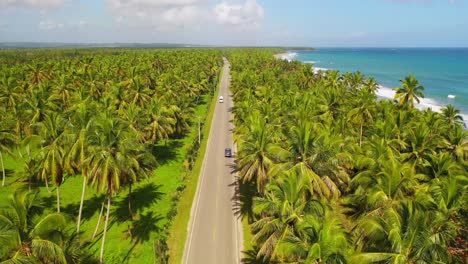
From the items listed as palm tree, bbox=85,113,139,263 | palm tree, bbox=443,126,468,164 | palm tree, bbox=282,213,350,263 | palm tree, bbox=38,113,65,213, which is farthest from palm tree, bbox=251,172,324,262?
palm tree, bbox=443,126,468,164

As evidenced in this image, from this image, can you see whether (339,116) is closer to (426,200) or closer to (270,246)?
(426,200)

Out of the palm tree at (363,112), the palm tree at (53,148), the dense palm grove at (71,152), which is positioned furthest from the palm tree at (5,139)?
the palm tree at (363,112)

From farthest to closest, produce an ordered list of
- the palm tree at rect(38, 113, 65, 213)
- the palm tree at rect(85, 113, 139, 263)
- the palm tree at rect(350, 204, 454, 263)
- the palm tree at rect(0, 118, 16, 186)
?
the palm tree at rect(0, 118, 16, 186) < the palm tree at rect(38, 113, 65, 213) < the palm tree at rect(85, 113, 139, 263) < the palm tree at rect(350, 204, 454, 263)

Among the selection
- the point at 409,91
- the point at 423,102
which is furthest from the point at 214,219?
the point at 423,102

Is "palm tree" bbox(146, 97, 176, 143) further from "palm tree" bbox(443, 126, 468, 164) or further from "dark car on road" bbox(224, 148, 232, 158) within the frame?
"palm tree" bbox(443, 126, 468, 164)

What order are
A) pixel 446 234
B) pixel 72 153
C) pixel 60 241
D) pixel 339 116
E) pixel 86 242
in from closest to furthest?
pixel 60 241 < pixel 446 234 < pixel 72 153 < pixel 86 242 < pixel 339 116

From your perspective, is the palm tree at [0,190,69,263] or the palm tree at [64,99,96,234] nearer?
the palm tree at [0,190,69,263]

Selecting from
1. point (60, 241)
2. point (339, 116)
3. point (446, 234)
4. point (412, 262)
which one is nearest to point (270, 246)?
point (412, 262)

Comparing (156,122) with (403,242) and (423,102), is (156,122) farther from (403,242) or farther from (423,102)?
(423,102)
